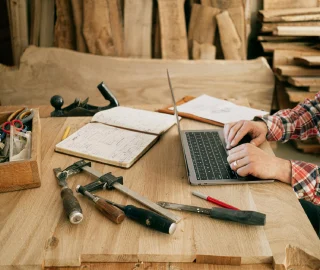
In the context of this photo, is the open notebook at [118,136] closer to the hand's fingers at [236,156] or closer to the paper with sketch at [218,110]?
the paper with sketch at [218,110]

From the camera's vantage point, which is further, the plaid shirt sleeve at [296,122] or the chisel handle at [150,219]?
the plaid shirt sleeve at [296,122]

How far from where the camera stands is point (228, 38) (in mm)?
2760

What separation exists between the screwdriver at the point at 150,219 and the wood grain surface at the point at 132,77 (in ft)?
6.01

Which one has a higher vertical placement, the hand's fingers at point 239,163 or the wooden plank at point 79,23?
the hand's fingers at point 239,163

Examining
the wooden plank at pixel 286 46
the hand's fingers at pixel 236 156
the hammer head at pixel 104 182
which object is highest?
the hand's fingers at pixel 236 156

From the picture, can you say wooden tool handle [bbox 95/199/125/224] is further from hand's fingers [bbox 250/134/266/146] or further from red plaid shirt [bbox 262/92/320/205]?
red plaid shirt [bbox 262/92/320/205]

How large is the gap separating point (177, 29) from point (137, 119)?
1.38m

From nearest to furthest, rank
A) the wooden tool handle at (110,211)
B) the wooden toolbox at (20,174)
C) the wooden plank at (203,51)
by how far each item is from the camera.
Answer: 1. the wooden tool handle at (110,211)
2. the wooden toolbox at (20,174)
3. the wooden plank at (203,51)

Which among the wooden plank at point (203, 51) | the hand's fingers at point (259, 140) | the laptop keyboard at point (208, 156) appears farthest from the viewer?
the wooden plank at point (203, 51)

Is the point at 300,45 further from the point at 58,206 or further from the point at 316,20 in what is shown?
the point at 58,206

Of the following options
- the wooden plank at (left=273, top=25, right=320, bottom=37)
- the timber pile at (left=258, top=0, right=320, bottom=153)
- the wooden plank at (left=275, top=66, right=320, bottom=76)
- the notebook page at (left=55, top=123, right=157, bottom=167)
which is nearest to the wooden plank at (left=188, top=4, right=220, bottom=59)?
the timber pile at (left=258, top=0, right=320, bottom=153)

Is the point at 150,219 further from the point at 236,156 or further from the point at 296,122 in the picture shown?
the point at 296,122

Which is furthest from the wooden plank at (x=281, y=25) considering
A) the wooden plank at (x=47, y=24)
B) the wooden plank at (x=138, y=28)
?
the wooden plank at (x=47, y=24)

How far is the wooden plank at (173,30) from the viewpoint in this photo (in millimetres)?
2730
